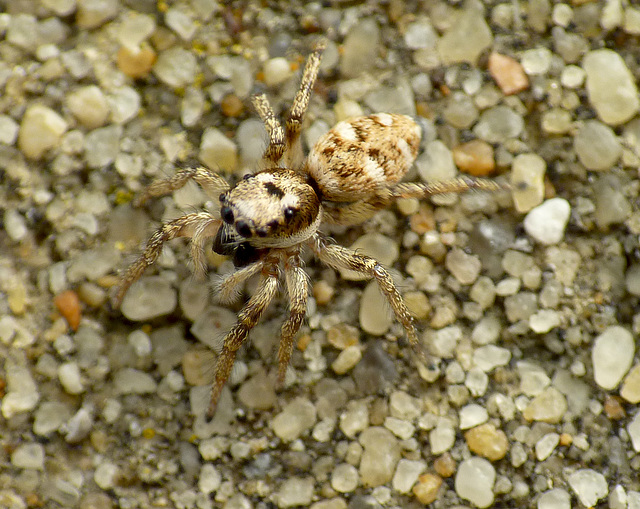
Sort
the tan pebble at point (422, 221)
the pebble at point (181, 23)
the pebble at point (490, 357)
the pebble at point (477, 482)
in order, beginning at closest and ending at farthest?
the pebble at point (477, 482)
the pebble at point (490, 357)
the tan pebble at point (422, 221)
the pebble at point (181, 23)

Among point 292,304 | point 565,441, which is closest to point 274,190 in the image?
point 292,304

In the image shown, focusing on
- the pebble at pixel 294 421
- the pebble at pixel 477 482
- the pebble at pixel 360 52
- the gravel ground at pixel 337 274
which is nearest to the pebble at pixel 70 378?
the gravel ground at pixel 337 274

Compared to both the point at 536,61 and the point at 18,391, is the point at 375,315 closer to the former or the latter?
the point at 536,61

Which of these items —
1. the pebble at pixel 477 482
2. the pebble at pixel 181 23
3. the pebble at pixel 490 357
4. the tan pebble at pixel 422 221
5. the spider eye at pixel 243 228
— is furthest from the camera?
the pebble at pixel 181 23

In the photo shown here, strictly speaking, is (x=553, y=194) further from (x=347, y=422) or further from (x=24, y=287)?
(x=24, y=287)

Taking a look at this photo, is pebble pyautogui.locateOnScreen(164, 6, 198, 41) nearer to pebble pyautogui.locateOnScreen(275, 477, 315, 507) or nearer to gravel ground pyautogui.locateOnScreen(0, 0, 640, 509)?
gravel ground pyautogui.locateOnScreen(0, 0, 640, 509)

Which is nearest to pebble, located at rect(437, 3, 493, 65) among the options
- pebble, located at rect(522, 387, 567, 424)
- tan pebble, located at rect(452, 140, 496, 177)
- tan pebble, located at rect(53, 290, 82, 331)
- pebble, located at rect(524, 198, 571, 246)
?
tan pebble, located at rect(452, 140, 496, 177)

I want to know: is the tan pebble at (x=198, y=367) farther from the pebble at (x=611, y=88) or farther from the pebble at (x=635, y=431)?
the pebble at (x=611, y=88)
